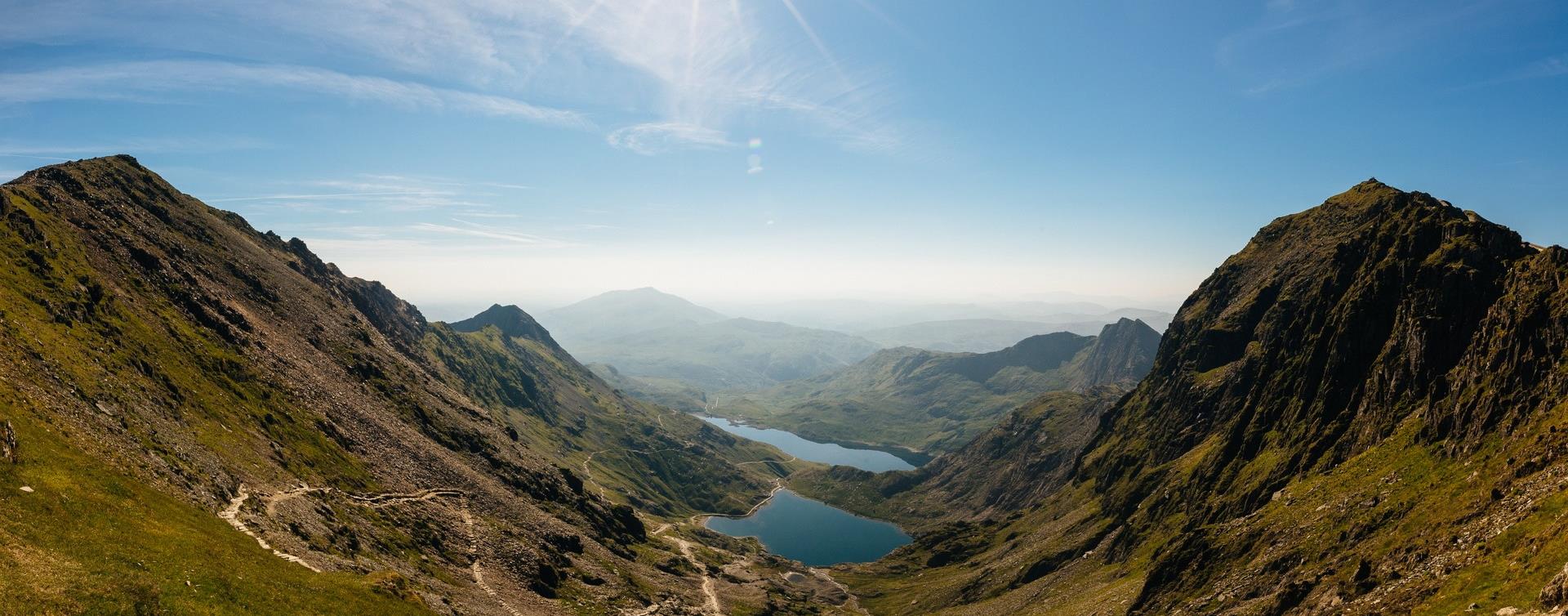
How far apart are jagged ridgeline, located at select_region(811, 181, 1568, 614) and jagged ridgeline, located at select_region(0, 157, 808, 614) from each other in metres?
100

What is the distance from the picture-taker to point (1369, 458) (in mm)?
97062

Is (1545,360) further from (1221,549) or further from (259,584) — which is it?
(259,584)

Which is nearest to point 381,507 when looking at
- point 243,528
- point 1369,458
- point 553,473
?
point 243,528

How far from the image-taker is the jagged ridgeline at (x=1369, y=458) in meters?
62.6

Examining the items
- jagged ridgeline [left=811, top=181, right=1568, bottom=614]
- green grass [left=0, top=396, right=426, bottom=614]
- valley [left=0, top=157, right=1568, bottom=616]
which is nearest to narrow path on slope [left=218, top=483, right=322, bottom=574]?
valley [left=0, top=157, right=1568, bottom=616]

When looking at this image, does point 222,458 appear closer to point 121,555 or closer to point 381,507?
point 381,507

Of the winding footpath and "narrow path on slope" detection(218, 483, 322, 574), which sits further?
the winding footpath

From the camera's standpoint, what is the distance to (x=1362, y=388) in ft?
373

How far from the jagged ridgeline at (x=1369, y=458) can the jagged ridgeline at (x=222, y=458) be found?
100 metres

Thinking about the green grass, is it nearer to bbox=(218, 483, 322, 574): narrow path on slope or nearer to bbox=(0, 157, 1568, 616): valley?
bbox=(0, 157, 1568, 616): valley

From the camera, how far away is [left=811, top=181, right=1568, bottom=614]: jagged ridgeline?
205 ft

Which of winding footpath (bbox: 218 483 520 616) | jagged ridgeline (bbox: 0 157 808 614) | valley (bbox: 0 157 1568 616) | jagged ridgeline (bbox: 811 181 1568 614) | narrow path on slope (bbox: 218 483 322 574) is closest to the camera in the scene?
jagged ridgeline (bbox: 0 157 808 614)

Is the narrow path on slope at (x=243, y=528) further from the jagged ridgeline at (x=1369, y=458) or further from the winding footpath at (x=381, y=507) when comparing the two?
the jagged ridgeline at (x=1369, y=458)

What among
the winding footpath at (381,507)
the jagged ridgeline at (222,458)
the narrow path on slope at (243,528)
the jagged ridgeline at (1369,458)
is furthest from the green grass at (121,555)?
the jagged ridgeline at (1369,458)
